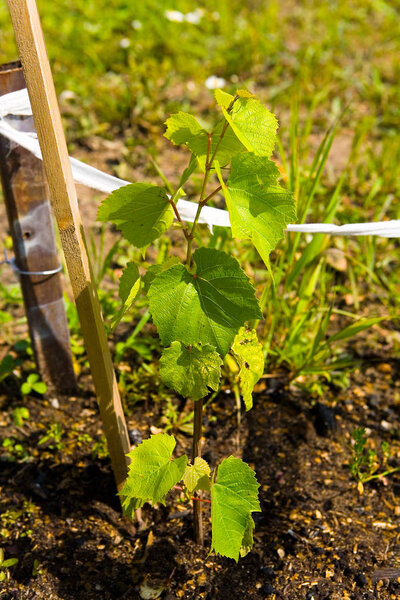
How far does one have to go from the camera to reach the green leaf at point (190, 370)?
1.11m

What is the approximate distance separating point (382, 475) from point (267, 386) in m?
0.50

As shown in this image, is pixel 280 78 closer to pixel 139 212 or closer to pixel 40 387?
pixel 40 387

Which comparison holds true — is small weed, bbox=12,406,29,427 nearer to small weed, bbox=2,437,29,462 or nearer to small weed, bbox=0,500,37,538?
small weed, bbox=2,437,29,462

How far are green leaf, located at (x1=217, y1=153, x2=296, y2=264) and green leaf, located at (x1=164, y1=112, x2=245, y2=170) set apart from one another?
0.05 m

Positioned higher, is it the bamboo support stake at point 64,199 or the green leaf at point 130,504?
the bamboo support stake at point 64,199

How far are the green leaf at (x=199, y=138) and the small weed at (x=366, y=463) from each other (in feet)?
3.06

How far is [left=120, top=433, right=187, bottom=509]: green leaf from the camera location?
3.95ft

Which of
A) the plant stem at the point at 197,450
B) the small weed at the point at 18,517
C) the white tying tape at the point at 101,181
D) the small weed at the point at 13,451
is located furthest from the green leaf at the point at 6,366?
the plant stem at the point at 197,450

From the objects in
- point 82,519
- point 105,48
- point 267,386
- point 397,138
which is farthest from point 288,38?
point 82,519

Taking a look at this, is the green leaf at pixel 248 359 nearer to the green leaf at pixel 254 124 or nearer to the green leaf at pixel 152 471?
the green leaf at pixel 152 471

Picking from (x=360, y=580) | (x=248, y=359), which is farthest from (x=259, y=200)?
(x=360, y=580)

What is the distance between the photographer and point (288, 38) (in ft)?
14.4

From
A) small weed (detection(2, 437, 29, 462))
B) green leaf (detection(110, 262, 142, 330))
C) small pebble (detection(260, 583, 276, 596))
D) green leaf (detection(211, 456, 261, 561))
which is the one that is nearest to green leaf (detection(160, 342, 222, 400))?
green leaf (detection(110, 262, 142, 330))

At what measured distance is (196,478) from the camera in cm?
127
